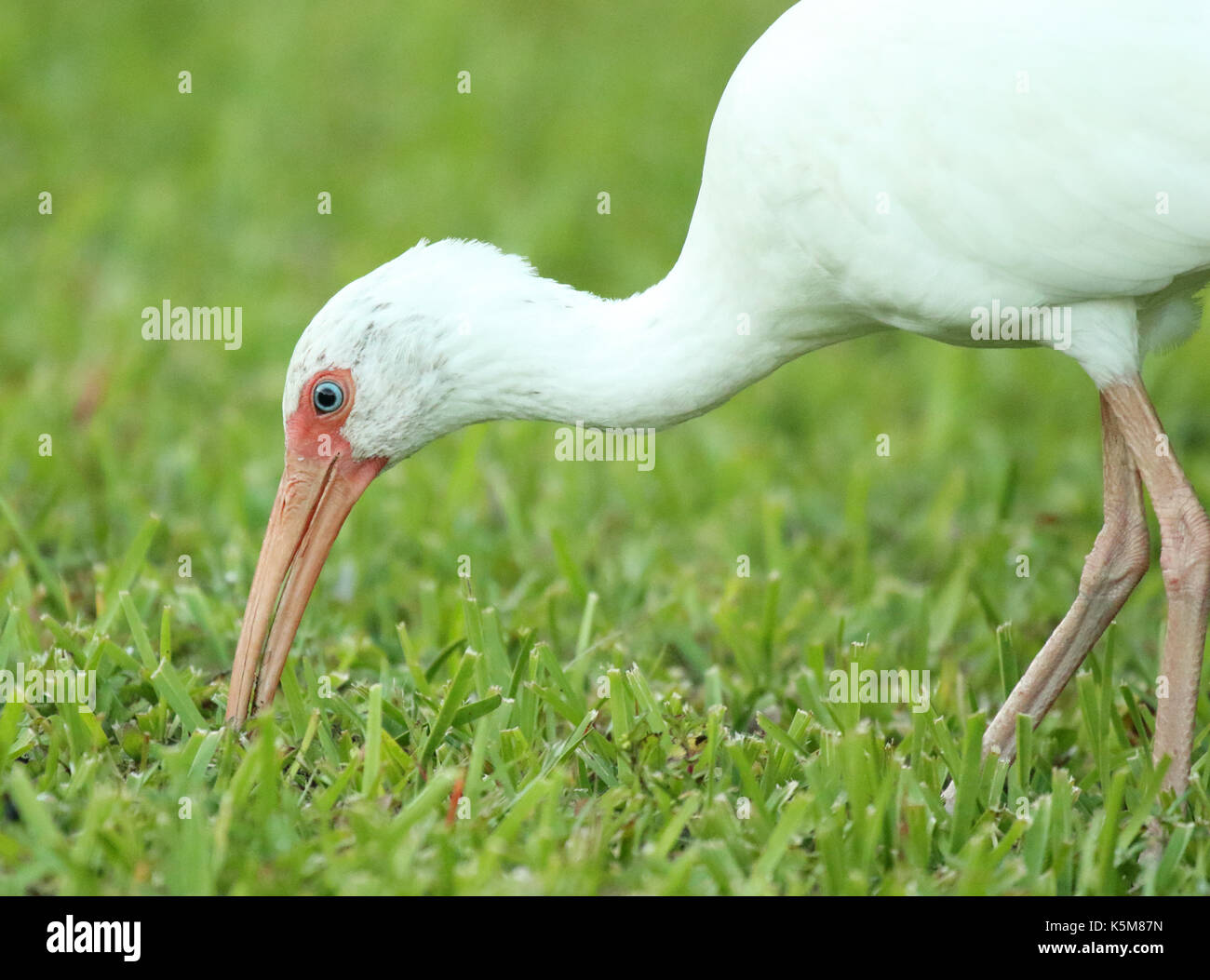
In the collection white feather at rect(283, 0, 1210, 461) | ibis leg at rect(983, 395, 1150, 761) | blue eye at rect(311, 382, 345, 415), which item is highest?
white feather at rect(283, 0, 1210, 461)

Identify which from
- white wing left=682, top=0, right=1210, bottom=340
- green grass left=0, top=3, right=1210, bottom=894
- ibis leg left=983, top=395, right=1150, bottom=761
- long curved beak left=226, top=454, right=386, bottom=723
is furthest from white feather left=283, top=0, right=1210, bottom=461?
green grass left=0, top=3, right=1210, bottom=894

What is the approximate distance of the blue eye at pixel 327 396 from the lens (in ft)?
14.0

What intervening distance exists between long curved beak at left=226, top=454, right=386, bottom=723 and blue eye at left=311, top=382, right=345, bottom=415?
6.5 inches

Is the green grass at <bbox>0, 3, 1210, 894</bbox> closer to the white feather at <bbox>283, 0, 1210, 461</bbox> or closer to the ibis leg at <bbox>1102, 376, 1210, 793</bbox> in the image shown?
the ibis leg at <bbox>1102, 376, 1210, 793</bbox>

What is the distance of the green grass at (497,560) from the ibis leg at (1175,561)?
0.17 m

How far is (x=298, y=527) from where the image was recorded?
446 cm

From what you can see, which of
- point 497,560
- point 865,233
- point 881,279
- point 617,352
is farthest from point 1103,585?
point 497,560

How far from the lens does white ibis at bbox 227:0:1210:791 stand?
3.91 m

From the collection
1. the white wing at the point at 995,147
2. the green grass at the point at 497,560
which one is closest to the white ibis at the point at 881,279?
the white wing at the point at 995,147

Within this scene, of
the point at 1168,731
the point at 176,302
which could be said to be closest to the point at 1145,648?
the point at 1168,731

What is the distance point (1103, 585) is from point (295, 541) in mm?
2463
